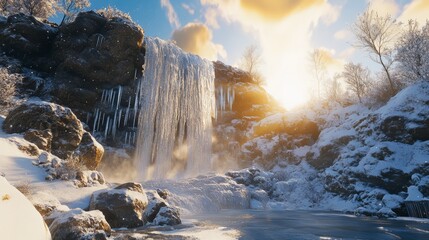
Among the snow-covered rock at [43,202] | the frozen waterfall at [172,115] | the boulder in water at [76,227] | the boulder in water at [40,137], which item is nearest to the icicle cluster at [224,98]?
the frozen waterfall at [172,115]

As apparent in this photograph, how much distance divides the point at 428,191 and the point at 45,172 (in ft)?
54.0

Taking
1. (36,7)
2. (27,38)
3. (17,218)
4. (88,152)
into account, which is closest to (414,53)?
(88,152)

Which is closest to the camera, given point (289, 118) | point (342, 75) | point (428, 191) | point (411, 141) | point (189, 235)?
point (189, 235)

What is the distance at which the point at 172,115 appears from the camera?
29359 mm

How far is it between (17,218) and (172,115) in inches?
1046

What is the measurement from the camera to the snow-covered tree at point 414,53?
24094 mm

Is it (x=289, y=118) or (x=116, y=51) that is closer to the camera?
(x=116, y=51)

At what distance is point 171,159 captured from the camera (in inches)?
1163

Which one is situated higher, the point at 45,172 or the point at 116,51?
the point at 116,51

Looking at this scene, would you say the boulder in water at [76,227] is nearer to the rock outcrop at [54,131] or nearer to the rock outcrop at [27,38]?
the rock outcrop at [54,131]

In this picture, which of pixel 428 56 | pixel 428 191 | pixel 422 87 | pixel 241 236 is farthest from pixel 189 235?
pixel 428 56

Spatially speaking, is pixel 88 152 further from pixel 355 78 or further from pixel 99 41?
pixel 355 78

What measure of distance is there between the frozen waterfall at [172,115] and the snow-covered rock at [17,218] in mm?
24600

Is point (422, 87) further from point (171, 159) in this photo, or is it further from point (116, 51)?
point (116, 51)
